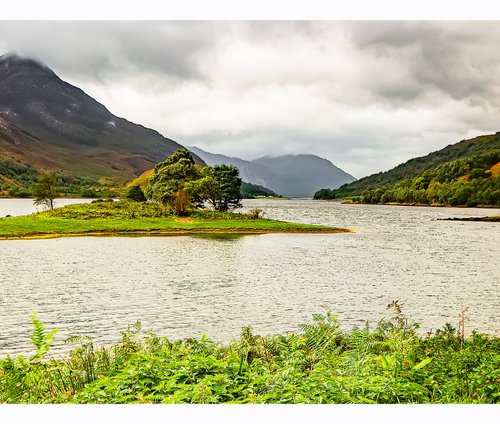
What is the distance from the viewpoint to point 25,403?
679cm

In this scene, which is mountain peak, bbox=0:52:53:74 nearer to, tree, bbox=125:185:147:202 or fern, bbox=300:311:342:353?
fern, bbox=300:311:342:353

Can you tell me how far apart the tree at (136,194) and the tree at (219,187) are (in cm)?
1174

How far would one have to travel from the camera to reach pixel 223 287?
19.2 m

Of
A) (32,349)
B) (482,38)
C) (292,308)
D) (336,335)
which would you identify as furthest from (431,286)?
(32,349)

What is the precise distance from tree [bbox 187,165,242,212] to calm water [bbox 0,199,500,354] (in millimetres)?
27130

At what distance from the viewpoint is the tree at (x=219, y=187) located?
61.7 meters

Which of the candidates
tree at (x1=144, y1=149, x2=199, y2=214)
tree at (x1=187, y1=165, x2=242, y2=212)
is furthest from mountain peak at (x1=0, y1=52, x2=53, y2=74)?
tree at (x1=187, y1=165, x2=242, y2=212)

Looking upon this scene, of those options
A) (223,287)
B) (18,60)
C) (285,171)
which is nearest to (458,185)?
(285,171)

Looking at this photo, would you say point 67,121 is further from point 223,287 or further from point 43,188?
point 223,287

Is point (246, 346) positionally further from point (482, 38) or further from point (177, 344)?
point (482, 38)

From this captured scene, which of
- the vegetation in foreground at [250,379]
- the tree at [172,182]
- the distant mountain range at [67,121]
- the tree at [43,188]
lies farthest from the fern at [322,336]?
the tree at [43,188]

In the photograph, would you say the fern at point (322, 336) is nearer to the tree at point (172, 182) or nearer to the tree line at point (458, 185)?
the tree at point (172, 182)

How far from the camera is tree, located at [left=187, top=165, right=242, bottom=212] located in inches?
2428
